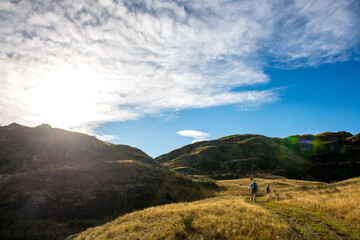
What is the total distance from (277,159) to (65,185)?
10775 cm

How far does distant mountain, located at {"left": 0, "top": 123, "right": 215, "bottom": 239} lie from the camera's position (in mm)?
22266

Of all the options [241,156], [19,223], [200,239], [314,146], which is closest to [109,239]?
[200,239]

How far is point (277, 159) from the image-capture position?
109 meters

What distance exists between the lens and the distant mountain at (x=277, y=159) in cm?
9372

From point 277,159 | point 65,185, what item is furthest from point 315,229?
point 277,159

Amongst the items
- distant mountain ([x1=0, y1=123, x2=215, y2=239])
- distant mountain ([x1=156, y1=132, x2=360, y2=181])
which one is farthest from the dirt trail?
distant mountain ([x1=156, y1=132, x2=360, y2=181])

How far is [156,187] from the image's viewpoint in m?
36.7

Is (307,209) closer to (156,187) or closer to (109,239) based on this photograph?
(109,239)

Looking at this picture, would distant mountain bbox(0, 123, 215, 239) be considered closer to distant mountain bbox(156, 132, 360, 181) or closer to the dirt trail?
the dirt trail

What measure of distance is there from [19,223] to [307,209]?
89.2 ft

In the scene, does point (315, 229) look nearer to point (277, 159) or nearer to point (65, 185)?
point (65, 185)

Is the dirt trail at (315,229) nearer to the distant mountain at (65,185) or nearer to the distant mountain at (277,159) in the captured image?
the distant mountain at (65,185)

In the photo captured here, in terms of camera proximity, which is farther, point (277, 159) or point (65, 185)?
point (277, 159)

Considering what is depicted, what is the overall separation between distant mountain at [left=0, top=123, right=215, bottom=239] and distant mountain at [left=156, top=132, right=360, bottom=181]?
62193mm
